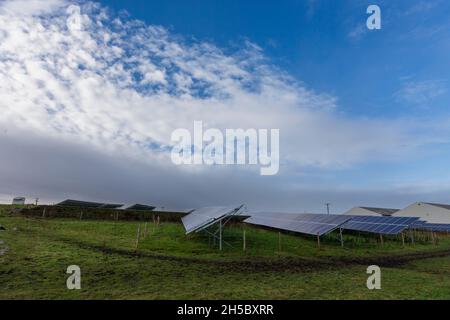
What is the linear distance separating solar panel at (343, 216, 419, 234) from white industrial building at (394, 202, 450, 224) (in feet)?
106

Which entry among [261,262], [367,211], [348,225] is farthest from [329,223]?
[367,211]

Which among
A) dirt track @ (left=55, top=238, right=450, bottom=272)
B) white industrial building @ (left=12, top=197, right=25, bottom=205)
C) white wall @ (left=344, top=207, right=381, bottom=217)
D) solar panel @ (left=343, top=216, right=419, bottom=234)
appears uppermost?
white industrial building @ (left=12, top=197, right=25, bottom=205)

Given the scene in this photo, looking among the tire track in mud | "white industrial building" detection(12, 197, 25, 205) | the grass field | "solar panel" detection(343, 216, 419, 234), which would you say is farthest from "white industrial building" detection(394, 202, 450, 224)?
"white industrial building" detection(12, 197, 25, 205)

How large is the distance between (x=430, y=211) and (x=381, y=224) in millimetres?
37251

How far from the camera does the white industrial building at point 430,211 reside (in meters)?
53.1

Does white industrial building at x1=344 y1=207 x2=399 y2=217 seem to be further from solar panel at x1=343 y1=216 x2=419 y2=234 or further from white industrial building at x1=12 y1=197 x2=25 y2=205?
white industrial building at x1=12 y1=197 x2=25 y2=205

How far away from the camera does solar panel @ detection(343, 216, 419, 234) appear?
26.5 meters

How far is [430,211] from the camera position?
55.6 m

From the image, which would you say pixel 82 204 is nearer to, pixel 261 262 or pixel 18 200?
pixel 18 200

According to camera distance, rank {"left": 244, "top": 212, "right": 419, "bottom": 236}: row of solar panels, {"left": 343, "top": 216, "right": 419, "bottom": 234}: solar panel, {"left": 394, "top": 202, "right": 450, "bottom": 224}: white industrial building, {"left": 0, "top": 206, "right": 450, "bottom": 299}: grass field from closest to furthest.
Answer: {"left": 0, "top": 206, "right": 450, "bottom": 299}: grass field → {"left": 244, "top": 212, "right": 419, "bottom": 236}: row of solar panels → {"left": 343, "top": 216, "right": 419, "bottom": 234}: solar panel → {"left": 394, "top": 202, "right": 450, "bottom": 224}: white industrial building

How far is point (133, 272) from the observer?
1098 cm

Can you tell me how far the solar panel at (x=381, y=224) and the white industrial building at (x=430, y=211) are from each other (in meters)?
32.5

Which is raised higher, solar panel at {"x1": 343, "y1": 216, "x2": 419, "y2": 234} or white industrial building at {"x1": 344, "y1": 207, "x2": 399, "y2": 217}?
white industrial building at {"x1": 344, "y1": 207, "x2": 399, "y2": 217}
